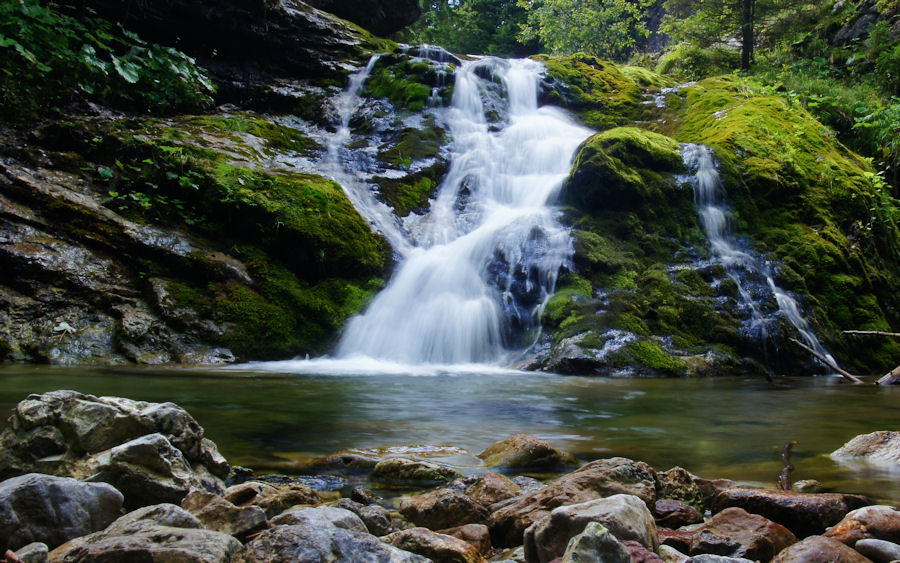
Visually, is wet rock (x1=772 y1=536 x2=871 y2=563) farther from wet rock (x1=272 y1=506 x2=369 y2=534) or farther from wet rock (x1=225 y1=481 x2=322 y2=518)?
wet rock (x1=225 y1=481 x2=322 y2=518)

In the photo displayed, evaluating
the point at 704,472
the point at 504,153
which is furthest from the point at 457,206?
the point at 704,472

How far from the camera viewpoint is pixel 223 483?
2.69 m

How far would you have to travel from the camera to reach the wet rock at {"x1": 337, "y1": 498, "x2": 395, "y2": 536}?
2248 mm

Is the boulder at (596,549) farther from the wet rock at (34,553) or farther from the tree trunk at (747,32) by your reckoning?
the tree trunk at (747,32)

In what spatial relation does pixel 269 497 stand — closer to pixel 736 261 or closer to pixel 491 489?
pixel 491 489

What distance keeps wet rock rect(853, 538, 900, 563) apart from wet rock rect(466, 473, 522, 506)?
4.44ft

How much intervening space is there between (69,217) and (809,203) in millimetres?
12626

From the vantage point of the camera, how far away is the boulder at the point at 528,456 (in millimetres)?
3261

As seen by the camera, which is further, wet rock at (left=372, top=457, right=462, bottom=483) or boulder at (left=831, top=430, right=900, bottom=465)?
boulder at (left=831, top=430, right=900, bottom=465)

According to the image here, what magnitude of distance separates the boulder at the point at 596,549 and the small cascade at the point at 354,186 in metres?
Result: 8.77

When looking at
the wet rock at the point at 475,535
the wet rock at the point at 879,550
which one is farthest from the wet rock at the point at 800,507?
the wet rock at the point at 475,535

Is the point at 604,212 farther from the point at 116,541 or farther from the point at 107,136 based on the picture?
the point at 116,541

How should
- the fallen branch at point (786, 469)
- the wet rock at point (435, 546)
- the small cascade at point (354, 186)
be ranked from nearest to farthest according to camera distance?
the wet rock at point (435, 546), the fallen branch at point (786, 469), the small cascade at point (354, 186)

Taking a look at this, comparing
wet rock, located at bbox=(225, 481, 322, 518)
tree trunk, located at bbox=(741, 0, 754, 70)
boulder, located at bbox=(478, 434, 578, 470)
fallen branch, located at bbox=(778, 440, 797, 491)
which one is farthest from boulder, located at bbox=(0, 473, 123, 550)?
tree trunk, located at bbox=(741, 0, 754, 70)
